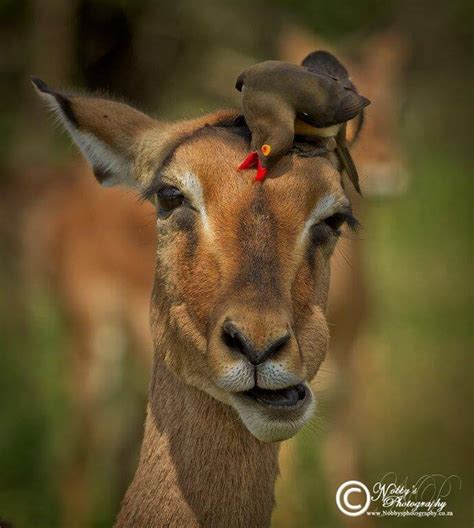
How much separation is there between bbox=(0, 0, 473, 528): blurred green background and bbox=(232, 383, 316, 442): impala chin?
2.50 metres

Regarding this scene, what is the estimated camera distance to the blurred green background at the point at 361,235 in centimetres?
978

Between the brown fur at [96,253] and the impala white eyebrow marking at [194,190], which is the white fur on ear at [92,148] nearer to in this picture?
the impala white eyebrow marking at [194,190]

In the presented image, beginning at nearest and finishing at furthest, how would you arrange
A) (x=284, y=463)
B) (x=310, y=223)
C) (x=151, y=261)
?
(x=310, y=223) < (x=284, y=463) < (x=151, y=261)

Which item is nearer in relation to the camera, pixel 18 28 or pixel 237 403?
pixel 237 403

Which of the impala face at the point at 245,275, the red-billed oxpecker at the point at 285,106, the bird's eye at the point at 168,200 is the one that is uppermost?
the red-billed oxpecker at the point at 285,106

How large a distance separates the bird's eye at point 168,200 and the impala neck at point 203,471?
2.26 feet

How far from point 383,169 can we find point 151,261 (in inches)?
100

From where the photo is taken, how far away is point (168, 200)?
4625 mm

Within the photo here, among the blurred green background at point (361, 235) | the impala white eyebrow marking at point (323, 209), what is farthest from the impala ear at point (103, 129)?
the blurred green background at point (361, 235)

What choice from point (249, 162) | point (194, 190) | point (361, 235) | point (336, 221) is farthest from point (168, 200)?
point (361, 235)

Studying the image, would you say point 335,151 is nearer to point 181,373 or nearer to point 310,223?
point 310,223

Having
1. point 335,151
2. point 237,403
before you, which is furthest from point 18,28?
point 237,403

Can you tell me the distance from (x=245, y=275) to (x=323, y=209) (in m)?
0.54

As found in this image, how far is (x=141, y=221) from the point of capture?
995 centimetres
